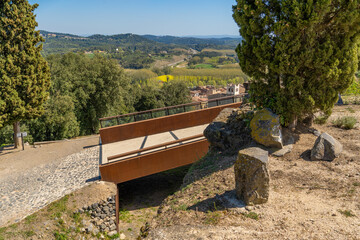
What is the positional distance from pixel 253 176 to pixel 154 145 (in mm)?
5884

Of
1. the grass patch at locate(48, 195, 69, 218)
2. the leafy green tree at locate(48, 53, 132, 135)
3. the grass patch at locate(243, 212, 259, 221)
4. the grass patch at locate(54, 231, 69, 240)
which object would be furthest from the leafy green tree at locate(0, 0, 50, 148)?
the grass patch at locate(243, 212, 259, 221)

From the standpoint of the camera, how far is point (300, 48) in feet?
20.8

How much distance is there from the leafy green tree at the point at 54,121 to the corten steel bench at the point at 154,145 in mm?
8171

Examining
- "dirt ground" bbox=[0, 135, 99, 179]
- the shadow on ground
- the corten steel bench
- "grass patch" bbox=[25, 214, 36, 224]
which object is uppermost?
the corten steel bench

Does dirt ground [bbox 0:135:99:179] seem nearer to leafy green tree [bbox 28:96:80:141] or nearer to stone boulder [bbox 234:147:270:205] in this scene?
leafy green tree [bbox 28:96:80:141]

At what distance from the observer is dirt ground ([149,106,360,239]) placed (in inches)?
161

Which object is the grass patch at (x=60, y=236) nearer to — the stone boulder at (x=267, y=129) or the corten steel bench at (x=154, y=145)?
the corten steel bench at (x=154, y=145)

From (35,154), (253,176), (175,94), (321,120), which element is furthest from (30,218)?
(175,94)

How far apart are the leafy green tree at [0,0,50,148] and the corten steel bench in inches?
160

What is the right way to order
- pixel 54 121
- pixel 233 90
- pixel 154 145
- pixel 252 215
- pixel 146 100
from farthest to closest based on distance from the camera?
pixel 233 90 < pixel 146 100 < pixel 54 121 < pixel 154 145 < pixel 252 215

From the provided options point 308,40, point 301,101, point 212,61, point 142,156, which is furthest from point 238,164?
point 212,61

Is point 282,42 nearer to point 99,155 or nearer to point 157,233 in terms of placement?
point 157,233

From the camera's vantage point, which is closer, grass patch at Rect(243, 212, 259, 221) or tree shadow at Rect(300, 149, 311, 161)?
grass patch at Rect(243, 212, 259, 221)

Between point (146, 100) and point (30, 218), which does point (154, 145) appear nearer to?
point (30, 218)
